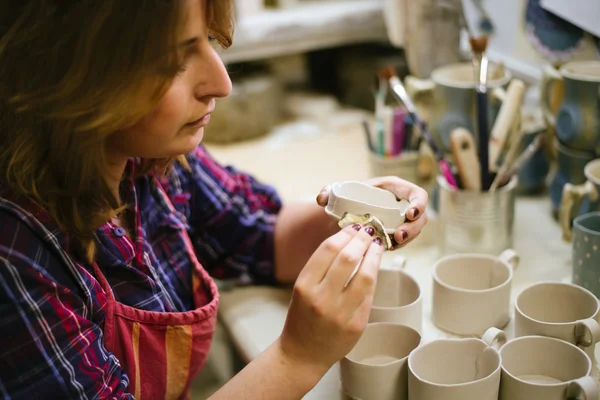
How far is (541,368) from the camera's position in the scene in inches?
24.0

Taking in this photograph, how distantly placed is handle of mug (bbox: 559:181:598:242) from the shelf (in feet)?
2.45

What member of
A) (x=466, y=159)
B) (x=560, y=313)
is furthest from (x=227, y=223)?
(x=560, y=313)

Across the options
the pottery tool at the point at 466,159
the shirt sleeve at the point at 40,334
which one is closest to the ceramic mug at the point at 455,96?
the pottery tool at the point at 466,159

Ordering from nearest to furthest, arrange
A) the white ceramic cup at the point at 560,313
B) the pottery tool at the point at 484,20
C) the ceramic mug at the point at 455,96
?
the white ceramic cup at the point at 560,313, the ceramic mug at the point at 455,96, the pottery tool at the point at 484,20

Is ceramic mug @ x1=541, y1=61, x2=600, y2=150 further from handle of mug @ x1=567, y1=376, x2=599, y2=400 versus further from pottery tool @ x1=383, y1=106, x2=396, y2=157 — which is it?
handle of mug @ x1=567, y1=376, x2=599, y2=400

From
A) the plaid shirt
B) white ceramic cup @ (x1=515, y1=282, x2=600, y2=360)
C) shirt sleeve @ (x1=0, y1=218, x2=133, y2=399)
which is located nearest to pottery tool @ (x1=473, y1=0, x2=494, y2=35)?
the plaid shirt

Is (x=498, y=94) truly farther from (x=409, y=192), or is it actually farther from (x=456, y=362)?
(x=456, y=362)

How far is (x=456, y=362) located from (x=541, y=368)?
77mm

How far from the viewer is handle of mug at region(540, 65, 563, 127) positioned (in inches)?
35.5

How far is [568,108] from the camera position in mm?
864

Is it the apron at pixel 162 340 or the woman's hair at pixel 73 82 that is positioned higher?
the woman's hair at pixel 73 82

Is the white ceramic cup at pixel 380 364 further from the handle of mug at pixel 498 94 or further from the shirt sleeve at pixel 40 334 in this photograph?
the handle of mug at pixel 498 94

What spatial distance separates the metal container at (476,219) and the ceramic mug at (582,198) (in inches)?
2.5

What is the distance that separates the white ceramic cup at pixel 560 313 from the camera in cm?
61
